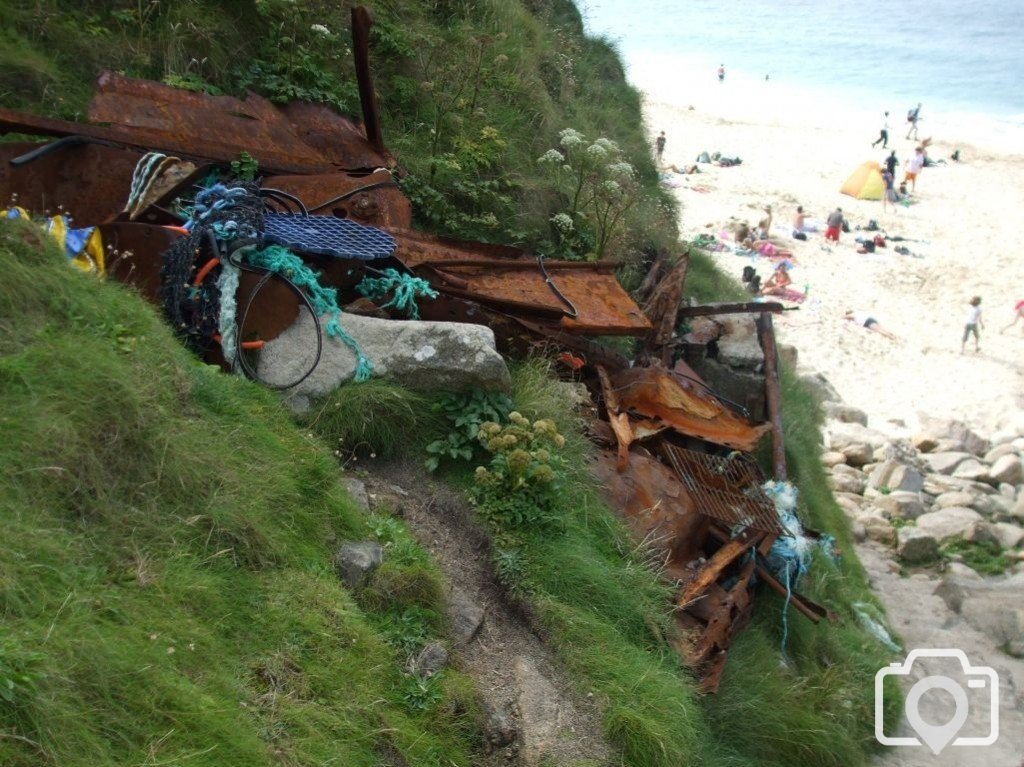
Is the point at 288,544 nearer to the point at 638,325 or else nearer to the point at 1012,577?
the point at 638,325

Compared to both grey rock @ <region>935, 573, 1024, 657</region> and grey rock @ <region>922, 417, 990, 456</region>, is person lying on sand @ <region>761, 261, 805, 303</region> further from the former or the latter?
grey rock @ <region>935, 573, 1024, 657</region>

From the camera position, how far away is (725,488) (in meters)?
6.74

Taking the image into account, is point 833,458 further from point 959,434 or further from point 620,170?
point 620,170

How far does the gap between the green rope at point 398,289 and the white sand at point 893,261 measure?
39.6 ft

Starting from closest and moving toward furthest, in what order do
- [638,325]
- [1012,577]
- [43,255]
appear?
[43,255] → [638,325] → [1012,577]

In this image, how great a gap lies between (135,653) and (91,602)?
269 millimetres

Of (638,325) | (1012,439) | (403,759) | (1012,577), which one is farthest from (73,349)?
(1012,439)

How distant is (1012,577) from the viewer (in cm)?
1127

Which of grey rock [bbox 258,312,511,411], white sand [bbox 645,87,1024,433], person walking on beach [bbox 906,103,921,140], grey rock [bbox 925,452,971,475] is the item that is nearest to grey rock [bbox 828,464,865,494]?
grey rock [bbox 925,452,971,475]

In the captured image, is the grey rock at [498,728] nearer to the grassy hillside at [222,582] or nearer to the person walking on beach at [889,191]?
the grassy hillside at [222,582]

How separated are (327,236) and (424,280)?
71 centimetres

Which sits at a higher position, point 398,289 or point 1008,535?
point 398,289

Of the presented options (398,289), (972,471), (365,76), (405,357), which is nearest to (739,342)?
(398,289)

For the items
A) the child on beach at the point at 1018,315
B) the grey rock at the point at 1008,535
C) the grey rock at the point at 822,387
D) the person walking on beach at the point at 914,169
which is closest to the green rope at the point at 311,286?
the grey rock at the point at 1008,535
